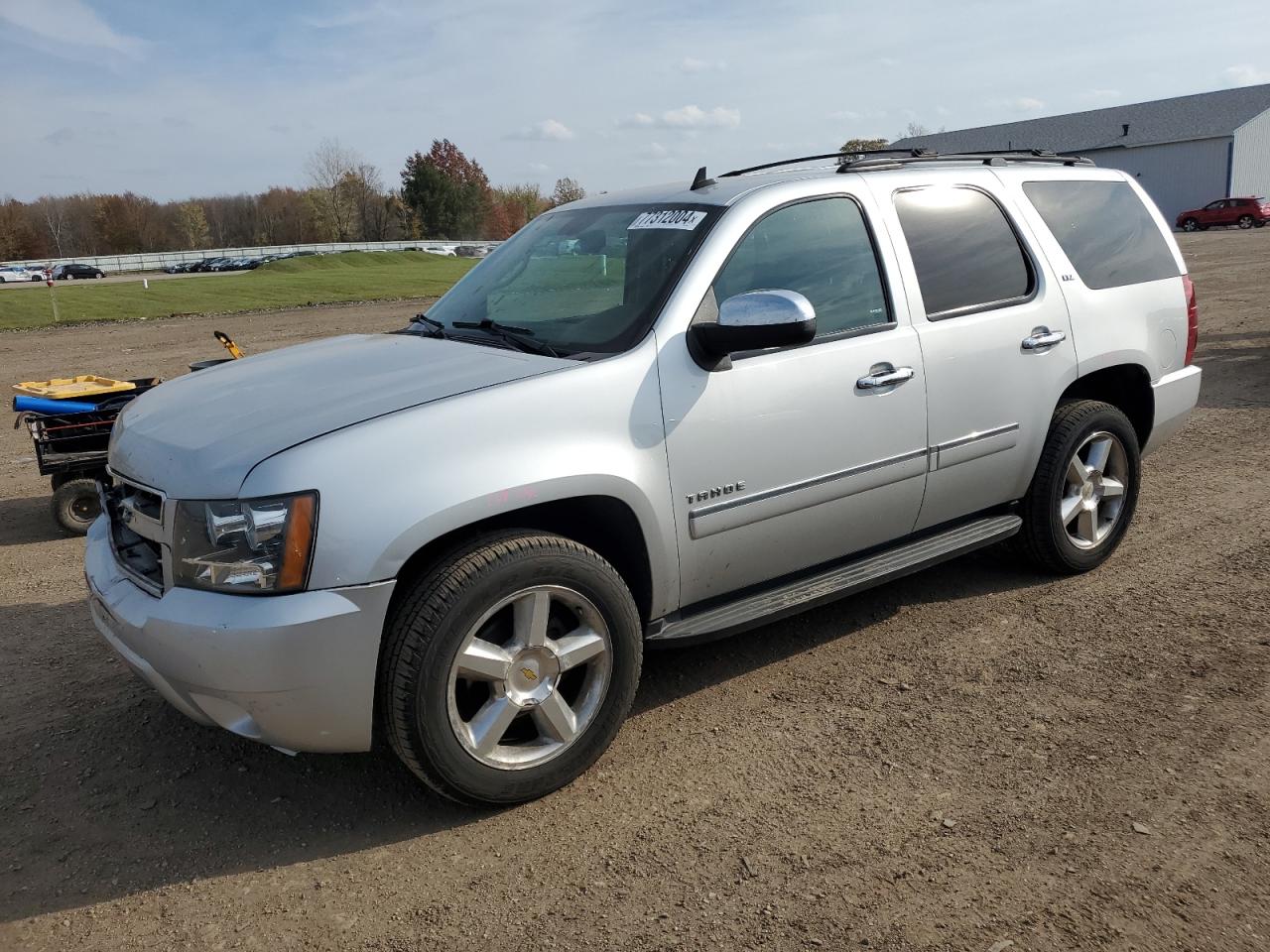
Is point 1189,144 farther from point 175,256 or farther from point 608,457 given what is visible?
point 608,457

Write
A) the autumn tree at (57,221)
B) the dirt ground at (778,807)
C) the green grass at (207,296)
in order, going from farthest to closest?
1. the autumn tree at (57,221)
2. the green grass at (207,296)
3. the dirt ground at (778,807)

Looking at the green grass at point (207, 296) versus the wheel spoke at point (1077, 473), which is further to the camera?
the green grass at point (207, 296)

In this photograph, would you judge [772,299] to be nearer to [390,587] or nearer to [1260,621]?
[390,587]

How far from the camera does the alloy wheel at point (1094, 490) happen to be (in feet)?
16.1

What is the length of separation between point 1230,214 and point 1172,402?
49745mm

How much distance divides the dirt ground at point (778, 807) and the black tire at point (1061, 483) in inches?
6.6

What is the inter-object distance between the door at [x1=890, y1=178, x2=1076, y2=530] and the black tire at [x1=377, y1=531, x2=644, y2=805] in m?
1.71

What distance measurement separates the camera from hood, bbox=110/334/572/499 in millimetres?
3006

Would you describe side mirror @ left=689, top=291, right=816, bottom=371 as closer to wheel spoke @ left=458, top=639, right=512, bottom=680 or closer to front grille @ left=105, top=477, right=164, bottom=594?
wheel spoke @ left=458, top=639, right=512, bottom=680

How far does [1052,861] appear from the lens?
9.55ft

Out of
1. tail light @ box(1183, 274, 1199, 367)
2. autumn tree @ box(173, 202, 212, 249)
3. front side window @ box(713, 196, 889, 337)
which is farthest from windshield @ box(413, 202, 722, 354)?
autumn tree @ box(173, 202, 212, 249)

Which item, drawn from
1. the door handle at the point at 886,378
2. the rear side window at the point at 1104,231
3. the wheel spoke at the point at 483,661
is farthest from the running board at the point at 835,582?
the rear side window at the point at 1104,231

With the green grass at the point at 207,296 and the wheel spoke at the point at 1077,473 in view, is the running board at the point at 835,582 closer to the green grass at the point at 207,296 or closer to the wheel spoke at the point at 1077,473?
the wheel spoke at the point at 1077,473

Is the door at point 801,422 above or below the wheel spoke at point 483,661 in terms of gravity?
above
